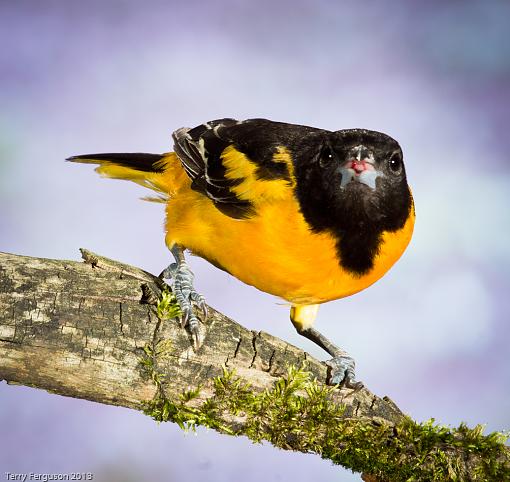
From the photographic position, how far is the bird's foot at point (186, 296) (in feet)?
14.5

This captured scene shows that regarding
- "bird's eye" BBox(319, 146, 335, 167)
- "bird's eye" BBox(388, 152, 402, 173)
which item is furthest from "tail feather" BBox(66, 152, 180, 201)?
"bird's eye" BBox(388, 152, 402, 173)

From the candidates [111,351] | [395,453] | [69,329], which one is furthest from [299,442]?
[69,329]

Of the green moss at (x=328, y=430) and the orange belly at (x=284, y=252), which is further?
the orange belly at (x=284, y=252)

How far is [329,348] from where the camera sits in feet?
17.7

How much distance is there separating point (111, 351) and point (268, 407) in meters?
0.99

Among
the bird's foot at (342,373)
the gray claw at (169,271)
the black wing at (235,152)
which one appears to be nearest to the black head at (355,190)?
the black wing at (235,152)

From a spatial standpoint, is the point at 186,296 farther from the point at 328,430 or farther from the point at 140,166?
the point at 140,166

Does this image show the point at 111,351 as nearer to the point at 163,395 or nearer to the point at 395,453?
the point at 163,395

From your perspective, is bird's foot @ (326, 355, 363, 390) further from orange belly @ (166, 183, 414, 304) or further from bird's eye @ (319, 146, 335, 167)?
bird's eye @ (319, 146, 335, 167)

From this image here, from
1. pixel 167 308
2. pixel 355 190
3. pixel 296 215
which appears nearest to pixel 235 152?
pixel 296 215

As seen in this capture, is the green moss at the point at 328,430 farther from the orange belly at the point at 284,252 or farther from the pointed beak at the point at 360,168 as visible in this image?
the pointed beak at the point at 360,168

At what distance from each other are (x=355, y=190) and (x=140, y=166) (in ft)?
7.26

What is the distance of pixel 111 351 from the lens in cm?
418

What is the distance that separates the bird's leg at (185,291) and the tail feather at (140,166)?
710mm
